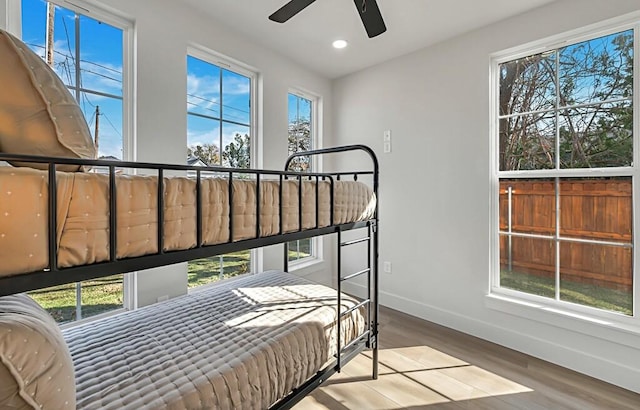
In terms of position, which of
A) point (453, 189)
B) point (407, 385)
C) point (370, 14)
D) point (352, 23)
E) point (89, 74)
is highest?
point (352, 23)

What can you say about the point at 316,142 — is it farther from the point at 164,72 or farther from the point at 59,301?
the point at 59,301

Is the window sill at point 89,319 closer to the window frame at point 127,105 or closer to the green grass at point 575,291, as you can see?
the window frame at point 127,105

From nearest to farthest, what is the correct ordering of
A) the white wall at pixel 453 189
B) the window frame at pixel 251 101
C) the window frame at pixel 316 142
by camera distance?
1. the white wall at pixel 453 189
2. the window frame at pixel 251 101
3. the window frame at pixel 316 142

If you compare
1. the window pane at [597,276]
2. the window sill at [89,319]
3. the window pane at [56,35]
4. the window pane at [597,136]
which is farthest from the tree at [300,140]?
the window pane at [597,276]

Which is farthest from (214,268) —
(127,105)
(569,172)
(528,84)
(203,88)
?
(528,84)

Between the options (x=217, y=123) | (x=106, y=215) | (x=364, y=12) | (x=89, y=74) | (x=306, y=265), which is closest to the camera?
(x=106, y=215)

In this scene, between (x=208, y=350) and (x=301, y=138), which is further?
(x=301, y=138)

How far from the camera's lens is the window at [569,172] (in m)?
1.88

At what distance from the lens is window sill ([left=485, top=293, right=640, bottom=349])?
1.80 metres

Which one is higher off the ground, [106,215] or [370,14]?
[370,14]

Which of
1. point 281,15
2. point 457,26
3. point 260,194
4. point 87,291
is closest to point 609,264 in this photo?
point 457,26

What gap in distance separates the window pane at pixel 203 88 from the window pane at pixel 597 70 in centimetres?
257

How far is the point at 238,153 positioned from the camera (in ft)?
8.44

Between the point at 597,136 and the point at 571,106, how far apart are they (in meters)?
0.26
